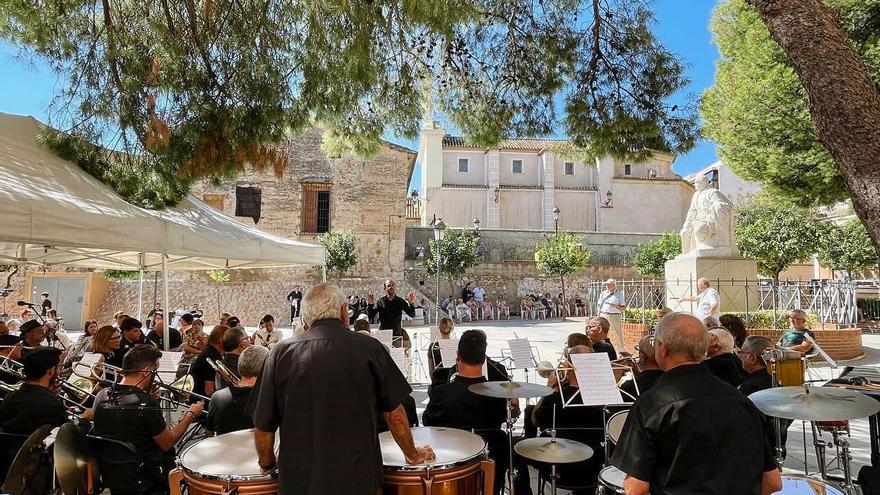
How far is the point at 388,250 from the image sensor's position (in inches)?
1113

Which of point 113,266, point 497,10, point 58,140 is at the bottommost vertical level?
point 113,266

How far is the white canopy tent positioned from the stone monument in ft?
26.6

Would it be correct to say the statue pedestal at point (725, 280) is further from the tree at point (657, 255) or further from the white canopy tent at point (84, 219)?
the tree at point (657, 255)

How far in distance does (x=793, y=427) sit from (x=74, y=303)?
2644 centimetres

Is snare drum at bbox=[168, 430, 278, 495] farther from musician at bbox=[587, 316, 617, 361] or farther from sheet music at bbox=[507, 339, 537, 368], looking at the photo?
musician at bbox=[587, 316, 617, 361]

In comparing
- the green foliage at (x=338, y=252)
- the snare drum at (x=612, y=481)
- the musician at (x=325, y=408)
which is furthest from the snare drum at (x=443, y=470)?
the green foliage at (x=338, y=252)

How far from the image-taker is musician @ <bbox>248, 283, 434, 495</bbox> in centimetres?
219

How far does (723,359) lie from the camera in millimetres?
3771

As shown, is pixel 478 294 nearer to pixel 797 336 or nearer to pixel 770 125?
pixel 770 125

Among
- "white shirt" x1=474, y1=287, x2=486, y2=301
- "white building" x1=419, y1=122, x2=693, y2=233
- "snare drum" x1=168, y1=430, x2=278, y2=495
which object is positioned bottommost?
"white shirt" x1=474, y1=287, x2=486, y2=301

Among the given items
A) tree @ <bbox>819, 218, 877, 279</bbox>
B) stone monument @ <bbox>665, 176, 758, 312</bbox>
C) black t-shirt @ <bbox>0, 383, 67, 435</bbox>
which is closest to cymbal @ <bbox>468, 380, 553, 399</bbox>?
black t-shirt @ <bbox>0, 383, 67, 435</bbox>

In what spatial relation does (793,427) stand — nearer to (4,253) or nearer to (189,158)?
(189,158)

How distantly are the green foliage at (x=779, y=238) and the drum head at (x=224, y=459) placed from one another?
81.3ft

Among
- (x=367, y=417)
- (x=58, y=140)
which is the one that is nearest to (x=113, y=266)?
(x=58, y=140)
